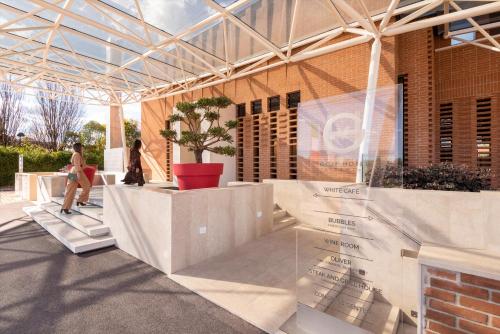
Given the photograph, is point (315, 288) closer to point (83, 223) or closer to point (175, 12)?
point (83, 223)

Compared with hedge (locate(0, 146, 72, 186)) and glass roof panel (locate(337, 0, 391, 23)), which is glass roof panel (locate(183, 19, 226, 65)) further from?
hedge (locate(0, 146, 72, 186))

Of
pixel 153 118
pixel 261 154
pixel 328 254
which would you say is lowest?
pixel 328 254

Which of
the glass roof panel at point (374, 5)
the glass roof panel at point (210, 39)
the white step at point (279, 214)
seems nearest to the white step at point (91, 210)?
the white step at point (279, 214)

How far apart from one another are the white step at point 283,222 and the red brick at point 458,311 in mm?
4118

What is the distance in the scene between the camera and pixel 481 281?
1.30m

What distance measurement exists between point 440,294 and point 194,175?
3.28 meters

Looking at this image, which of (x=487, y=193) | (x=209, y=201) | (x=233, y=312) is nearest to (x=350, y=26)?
(x=487, y=193)

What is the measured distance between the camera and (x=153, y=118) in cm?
1317

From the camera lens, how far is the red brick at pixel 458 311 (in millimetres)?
1321

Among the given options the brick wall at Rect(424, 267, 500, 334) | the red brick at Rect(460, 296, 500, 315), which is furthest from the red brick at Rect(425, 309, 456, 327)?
the red brick at Rect(460, 296, 500, 315)

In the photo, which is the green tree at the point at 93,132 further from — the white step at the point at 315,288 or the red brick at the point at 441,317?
the red brick at the point at 441,317

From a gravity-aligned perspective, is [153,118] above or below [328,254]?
above

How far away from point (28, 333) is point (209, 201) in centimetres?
228

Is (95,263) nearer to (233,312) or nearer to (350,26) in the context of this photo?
(233,312)
